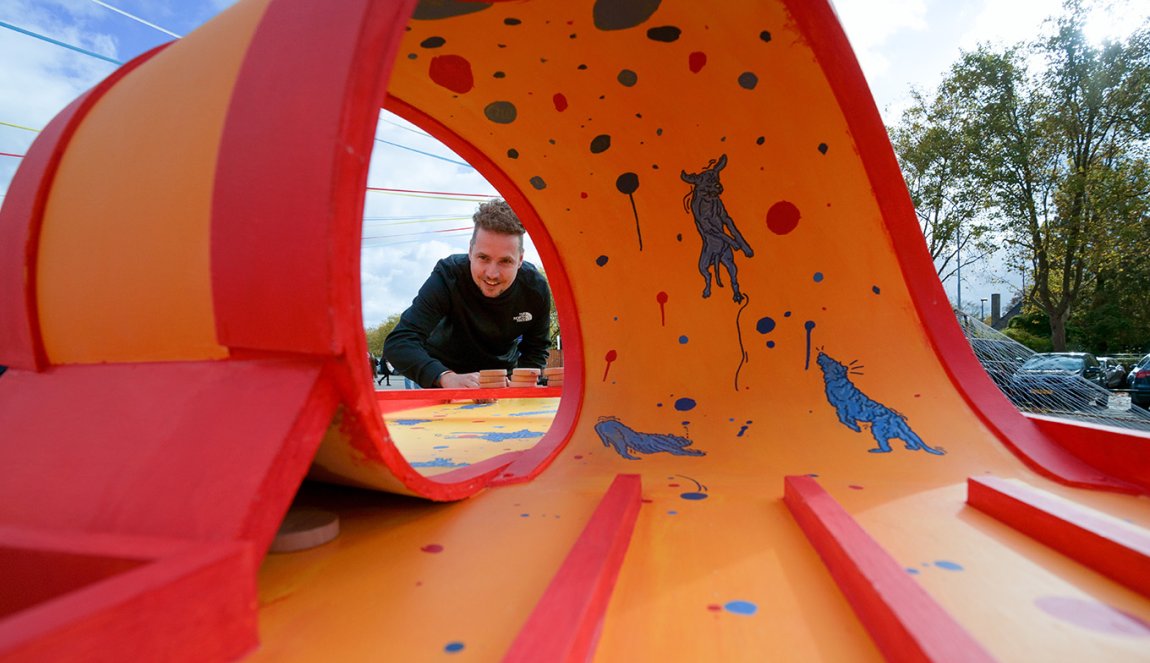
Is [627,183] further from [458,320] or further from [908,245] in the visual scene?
[458,320]

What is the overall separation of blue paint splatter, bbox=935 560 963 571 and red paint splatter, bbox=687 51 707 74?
1292 millimetres

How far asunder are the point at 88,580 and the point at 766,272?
5.34ft

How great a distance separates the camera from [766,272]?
1.74 m

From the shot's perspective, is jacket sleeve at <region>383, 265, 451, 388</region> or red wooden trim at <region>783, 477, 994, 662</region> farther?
jacket sleeve at <region>383, 265, 451, 388</region>

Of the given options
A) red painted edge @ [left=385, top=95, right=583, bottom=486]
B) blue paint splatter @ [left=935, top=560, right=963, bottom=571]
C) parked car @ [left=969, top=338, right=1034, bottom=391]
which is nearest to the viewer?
blue paint splatter @ [left=935, top=560, right=963, bottom=571]

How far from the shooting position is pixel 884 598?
0.68 metres

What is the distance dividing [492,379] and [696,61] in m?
2.23

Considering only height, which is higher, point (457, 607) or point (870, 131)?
point (870, 131)

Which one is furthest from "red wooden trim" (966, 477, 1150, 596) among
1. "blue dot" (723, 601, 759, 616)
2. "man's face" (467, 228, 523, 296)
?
"man's face" (467, 228, 523, 296)

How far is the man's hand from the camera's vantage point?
3373 mm

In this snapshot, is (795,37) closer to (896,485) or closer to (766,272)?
(766,272)

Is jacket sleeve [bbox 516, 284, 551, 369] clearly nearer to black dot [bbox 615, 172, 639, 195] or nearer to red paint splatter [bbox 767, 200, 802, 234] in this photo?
black dot [bbox 615, 172, 639, 195]

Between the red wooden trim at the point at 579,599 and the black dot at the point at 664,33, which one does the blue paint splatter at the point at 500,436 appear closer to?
the red wooden trim at the point at 579,599

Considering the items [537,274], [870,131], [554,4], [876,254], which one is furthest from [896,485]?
[537,274]
